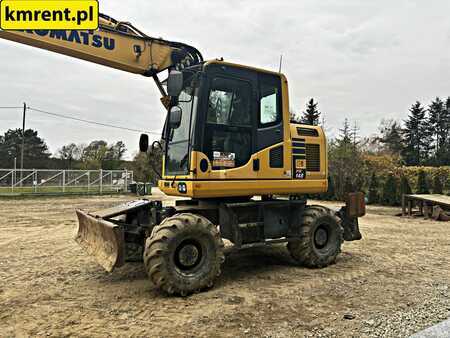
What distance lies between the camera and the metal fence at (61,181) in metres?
23.1

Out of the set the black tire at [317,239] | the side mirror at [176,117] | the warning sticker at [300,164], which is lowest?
the black tire at [317,239]

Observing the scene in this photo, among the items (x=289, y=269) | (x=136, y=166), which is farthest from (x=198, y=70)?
(x=136, y=166)

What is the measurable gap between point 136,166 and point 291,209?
97.9ft

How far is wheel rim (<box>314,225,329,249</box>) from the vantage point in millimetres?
6098

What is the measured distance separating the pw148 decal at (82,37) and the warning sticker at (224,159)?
2.62 metres

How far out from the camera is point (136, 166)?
34.4 meters

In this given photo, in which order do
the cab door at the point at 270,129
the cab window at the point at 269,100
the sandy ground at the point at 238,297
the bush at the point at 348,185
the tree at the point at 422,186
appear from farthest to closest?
1. the bush at the point at 348,185
2. the tree at the point at 422,186
3. the cab window at the point at 269,100
4. the cab door at the point at 270,129
5. the sandy ground at the point at 238,297

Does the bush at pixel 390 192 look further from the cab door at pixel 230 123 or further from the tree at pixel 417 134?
the tree at pixel 417 134

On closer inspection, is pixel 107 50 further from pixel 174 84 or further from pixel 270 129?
pixel 270 129

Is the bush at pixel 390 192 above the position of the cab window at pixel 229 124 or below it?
below

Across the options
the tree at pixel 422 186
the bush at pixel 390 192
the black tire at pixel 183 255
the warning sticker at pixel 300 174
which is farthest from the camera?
the tree at pixel 422 186

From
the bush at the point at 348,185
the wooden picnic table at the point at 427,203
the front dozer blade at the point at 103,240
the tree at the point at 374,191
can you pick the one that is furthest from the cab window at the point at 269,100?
the tree at the point at 374,191

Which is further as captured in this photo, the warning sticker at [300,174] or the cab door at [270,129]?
the warning sticker at [300,174]

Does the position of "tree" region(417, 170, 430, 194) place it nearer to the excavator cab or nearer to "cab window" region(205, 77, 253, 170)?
the excavator cab
